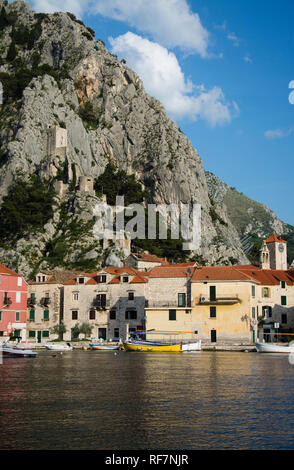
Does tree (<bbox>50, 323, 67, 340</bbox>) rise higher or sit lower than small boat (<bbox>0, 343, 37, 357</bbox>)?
higher

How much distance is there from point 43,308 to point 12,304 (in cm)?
508

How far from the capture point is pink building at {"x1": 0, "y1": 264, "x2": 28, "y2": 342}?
7106 centimetres

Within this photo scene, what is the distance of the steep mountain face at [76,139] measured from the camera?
98500 millimetres

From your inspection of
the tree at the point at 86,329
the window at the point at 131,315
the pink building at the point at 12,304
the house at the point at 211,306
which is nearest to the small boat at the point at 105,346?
the house at the point at 211,306

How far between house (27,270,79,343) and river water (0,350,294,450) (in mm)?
43280

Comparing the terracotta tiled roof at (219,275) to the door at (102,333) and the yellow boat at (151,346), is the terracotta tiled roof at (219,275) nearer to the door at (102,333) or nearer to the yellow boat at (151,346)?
the yellow boat at (151,346)

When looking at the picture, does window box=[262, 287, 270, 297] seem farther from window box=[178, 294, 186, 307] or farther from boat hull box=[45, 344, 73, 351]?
boat hull box=[45, 344, 73, 351]

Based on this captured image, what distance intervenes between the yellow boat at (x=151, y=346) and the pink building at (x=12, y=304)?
19505mm

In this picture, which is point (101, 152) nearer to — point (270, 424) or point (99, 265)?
point (99, 265)

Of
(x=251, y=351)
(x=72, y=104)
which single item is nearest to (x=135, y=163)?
(x=72, y=104)

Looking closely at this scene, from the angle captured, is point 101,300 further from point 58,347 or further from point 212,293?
point 212,293

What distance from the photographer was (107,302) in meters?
71.2

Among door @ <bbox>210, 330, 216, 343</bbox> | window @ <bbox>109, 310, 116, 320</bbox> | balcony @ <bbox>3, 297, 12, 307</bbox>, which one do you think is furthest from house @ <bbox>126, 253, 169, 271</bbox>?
door @ <bbox>210, 330, 216, 343</bbox>

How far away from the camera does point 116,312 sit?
2795 inches
